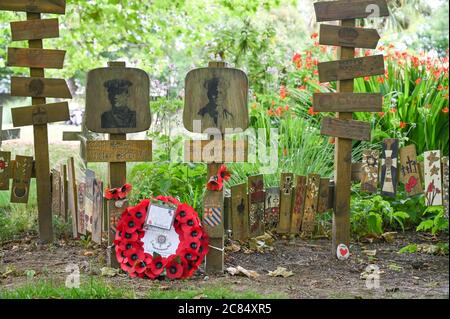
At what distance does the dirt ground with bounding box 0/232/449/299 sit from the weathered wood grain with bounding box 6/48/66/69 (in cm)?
148

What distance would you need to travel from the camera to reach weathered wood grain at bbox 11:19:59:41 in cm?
493

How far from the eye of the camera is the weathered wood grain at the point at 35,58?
194 inches

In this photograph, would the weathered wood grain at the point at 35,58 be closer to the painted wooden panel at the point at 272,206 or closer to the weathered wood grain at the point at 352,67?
the painted wooden panel at the point at 272,206

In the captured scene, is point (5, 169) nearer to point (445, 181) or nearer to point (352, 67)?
point (352, 67)

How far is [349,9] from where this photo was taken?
4.58 metres

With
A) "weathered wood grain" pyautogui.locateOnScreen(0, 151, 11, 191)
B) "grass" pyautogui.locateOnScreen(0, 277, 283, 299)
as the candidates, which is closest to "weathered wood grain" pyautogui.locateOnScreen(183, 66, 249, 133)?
"grass" pyautogui.locateOnScreen(0, 277, 283, 299)

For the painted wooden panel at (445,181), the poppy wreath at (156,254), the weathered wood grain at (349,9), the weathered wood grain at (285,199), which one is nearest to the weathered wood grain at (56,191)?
the poppy wreath at (156,254)

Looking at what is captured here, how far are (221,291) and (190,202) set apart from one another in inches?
66.3

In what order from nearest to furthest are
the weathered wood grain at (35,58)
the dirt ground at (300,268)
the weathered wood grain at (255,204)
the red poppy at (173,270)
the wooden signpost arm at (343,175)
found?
the dirt ground at (300,268)
the red poppy at (173,270)
the weathered wood grain at (255,204)
the wooden signpost arm at (343,175)
the weathered wood grain at (35,58)

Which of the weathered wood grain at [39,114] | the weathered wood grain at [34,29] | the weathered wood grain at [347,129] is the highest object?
the weathered wood grain at [34,29]

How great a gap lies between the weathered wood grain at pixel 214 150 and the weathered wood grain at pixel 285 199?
0.56 m

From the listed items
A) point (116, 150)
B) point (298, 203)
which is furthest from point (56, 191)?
point (298, 203)

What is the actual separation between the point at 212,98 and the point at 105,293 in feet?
4.95

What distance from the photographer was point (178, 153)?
604 cm
